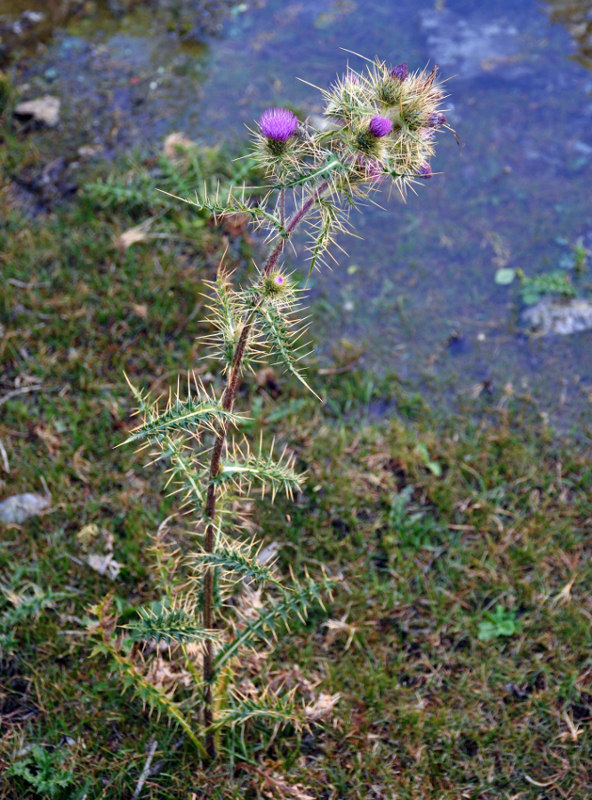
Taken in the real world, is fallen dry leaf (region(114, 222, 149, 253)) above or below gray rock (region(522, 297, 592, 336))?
above

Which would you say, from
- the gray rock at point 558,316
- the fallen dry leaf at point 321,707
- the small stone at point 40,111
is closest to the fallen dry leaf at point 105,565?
the fallen dry leaf at point 321,707

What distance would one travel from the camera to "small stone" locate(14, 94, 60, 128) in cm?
384

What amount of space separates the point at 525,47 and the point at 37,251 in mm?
3248

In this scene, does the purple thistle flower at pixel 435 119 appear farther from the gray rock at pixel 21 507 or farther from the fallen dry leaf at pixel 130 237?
the fallen dry leaf at pixel 130 237

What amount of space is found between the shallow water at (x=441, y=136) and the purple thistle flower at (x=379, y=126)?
1.80m

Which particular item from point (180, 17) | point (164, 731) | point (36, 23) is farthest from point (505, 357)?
point (36, 23)

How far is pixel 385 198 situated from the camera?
3654 mm

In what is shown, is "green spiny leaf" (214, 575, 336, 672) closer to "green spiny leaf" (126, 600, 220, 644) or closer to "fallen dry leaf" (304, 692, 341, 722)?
"green spiny leaf" (126, 600, 220, 644)

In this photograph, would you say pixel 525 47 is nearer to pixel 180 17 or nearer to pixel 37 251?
pixel 180 17

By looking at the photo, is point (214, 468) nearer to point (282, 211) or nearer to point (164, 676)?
point (282, 211)

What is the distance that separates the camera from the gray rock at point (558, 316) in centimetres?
320

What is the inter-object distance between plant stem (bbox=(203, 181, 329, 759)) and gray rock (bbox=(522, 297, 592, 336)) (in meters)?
1.95

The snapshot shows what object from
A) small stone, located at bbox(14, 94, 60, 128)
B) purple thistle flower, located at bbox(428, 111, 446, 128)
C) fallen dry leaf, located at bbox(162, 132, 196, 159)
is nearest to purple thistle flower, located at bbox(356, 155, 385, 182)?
purple thistle flower, located at bbox(428, 111, 446, 128)

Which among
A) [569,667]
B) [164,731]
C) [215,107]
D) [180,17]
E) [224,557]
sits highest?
[180,17]
